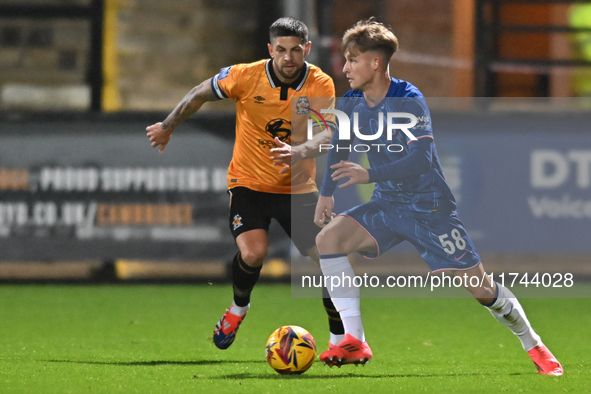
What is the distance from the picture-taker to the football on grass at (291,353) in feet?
18.4

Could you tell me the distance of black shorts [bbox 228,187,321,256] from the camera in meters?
6.36

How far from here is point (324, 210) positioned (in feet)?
19.6

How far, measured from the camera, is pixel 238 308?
638 centimetres

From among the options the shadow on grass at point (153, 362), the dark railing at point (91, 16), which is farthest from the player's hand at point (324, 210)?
the dark railing at point (91, 16)

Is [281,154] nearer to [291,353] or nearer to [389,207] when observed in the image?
[389,207]

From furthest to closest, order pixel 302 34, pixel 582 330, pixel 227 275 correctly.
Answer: pixel 227 275
pixel 582 330
pixel 302 34

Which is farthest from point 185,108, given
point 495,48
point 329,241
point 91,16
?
point 495,48

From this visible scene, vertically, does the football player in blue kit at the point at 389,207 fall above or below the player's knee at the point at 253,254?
above

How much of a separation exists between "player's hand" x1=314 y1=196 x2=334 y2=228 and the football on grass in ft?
2.42

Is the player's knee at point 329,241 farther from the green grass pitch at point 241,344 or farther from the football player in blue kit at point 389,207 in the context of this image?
the green grass pitch at point 241,344

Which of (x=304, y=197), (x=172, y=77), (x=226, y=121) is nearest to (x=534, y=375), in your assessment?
(x=304, y=197)

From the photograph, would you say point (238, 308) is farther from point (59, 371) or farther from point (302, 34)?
point (302, 34)

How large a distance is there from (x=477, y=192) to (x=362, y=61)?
4803mm

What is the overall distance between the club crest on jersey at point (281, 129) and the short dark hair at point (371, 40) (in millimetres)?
723
